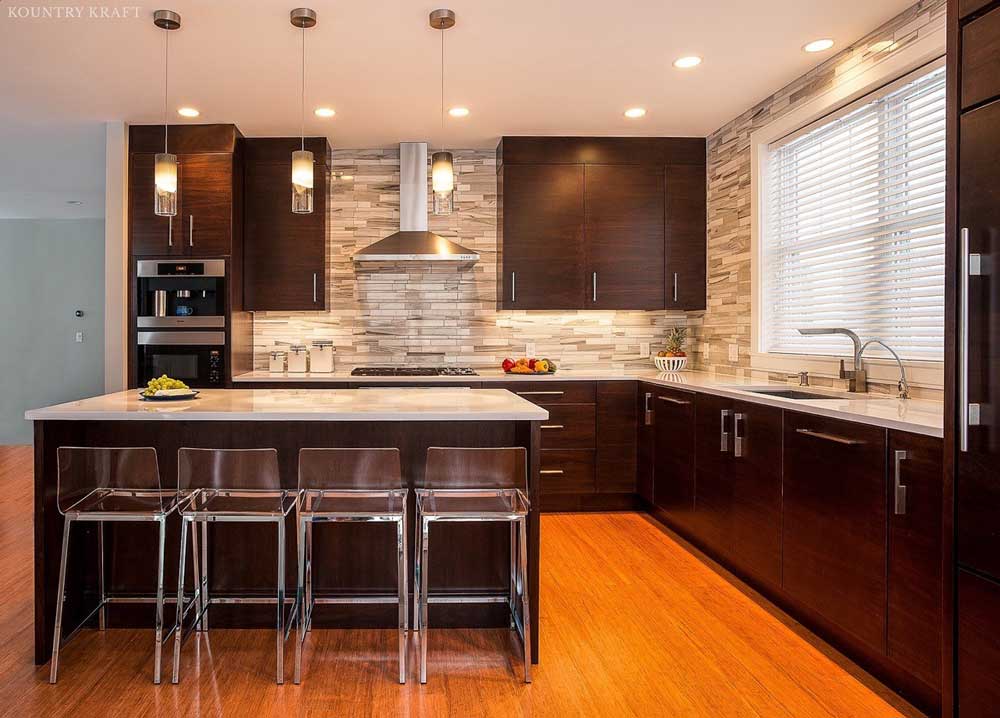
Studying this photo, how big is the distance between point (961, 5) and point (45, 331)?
918cm

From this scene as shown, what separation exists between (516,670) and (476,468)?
75cm

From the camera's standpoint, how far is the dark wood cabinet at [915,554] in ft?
6.92

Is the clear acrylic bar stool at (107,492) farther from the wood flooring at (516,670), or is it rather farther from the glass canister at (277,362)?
the glass canister at (277,362)

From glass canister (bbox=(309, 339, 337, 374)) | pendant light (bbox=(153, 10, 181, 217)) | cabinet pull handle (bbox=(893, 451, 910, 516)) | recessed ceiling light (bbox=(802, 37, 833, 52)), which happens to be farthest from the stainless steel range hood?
cabinet pull handle (bbox=(893, 451, 910, 516))

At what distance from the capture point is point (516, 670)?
249 cm

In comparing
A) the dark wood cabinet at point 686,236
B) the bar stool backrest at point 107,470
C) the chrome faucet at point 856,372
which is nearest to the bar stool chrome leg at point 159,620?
the bar stool backrest at point 107,470

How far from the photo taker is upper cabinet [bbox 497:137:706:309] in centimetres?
505

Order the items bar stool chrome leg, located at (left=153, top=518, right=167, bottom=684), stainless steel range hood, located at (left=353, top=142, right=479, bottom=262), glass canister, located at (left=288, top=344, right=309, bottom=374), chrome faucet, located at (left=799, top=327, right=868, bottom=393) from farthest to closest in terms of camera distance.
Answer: glass canister, located at (left=288, top=344, right=309, bottom=374)
stainless steel range hood, located at (left=353, top=142, right=479, bottom=262)
chrome faucet, located at (left=799, top=327, right=868, bottom=393)
bar stool chrome leg, located at (left=153, top=518, right=167, bottom=684)

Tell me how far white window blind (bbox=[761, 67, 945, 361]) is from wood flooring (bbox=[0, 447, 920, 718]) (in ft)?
4.76

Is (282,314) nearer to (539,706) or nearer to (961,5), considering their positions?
(539,706)

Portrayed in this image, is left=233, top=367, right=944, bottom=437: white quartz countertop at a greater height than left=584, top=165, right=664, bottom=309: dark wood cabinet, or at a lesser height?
lesser

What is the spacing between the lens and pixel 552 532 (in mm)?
4316

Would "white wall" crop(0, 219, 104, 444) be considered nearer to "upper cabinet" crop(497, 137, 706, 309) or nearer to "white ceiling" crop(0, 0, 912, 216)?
"white ceiling" crop(0, 0, 912, 216)

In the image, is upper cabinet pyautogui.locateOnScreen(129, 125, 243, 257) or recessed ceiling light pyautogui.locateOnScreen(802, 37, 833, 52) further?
upper cabinet pyautogui.locateOnScreen(129, 125, 243, 257)
